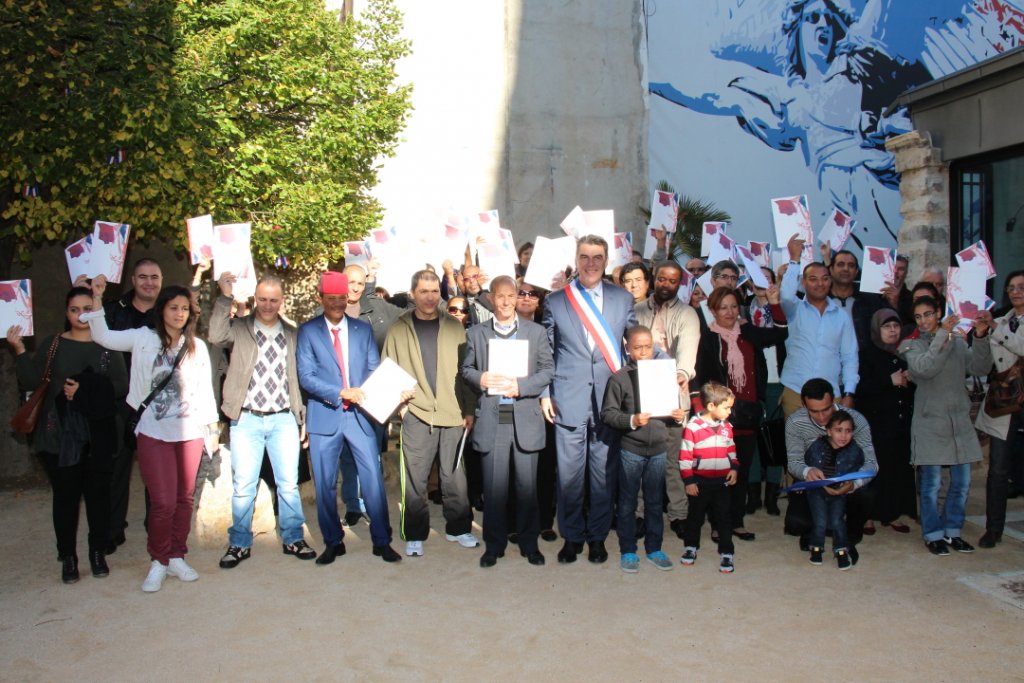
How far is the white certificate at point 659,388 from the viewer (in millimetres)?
5848

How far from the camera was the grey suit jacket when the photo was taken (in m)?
6.18

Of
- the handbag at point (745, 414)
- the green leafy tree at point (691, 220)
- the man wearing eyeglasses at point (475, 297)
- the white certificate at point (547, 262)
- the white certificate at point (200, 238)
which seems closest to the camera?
the white certificate at point (200, 238)

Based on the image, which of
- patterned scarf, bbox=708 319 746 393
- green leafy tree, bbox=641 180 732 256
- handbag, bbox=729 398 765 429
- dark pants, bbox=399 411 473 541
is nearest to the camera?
dark pants, bbox=399 411 473 541

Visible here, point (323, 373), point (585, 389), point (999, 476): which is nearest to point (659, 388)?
point (585, 389)

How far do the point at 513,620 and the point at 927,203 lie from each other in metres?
7.45

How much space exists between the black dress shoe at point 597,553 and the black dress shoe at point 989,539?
2611 millimetres

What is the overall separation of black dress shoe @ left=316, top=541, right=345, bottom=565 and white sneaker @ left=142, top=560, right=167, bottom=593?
960 millimetres

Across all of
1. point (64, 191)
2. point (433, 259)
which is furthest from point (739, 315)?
point (64, 191)

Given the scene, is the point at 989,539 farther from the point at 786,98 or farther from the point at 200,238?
the point at 786,98

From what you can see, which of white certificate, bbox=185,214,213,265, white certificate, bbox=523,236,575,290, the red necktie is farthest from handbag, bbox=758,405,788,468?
white certificate, bbox=185,214,213,265

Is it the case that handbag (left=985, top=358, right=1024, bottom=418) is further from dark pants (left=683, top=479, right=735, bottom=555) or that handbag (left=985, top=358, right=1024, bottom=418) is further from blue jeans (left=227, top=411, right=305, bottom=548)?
blue jeans (left=227, top=411, right=305, bottom=548)

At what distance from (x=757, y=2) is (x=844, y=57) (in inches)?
62.2

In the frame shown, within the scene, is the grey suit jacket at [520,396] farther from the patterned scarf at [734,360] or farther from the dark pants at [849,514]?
the dark pants at [849,514]

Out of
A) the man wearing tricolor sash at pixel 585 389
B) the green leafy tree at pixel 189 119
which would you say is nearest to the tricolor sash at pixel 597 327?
the man wearing tricolor sash at pixel 585 389
